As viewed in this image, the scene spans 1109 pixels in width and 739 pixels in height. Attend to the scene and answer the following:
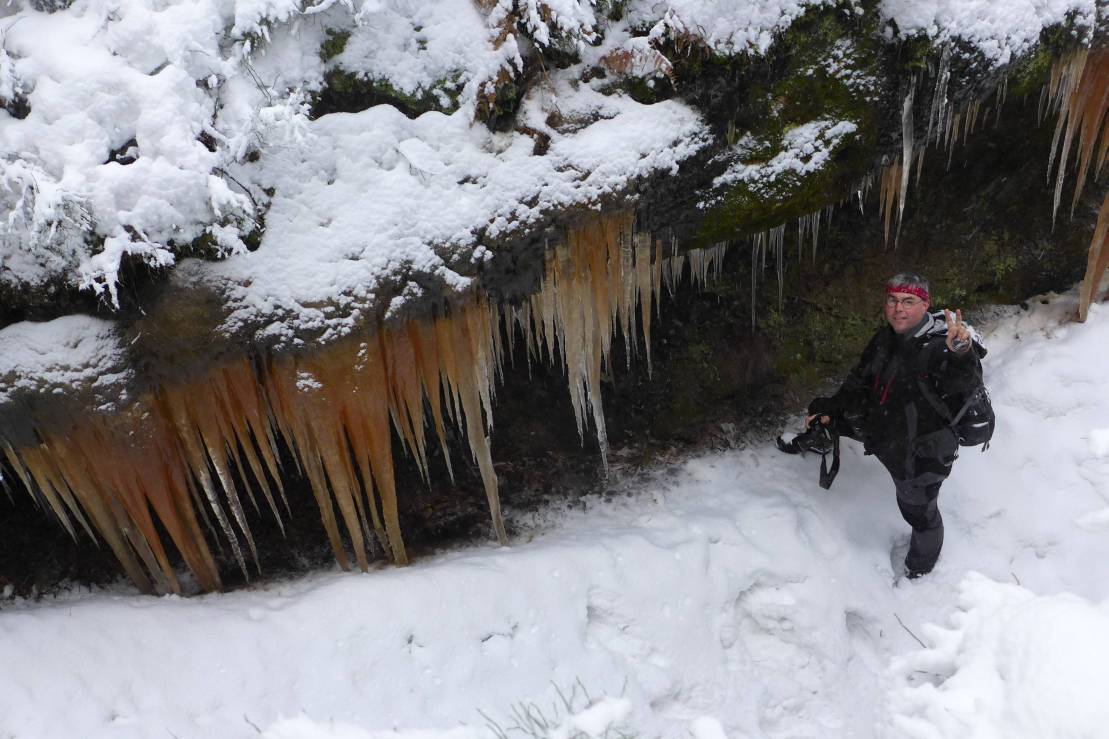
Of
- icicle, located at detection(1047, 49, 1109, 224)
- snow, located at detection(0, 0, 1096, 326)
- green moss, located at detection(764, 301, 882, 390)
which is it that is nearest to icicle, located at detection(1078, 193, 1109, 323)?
icicle, located at detection(1047, 49, 1109, 224)

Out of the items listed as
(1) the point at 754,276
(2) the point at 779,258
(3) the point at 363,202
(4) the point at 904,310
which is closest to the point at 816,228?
(2) the point at 779,258

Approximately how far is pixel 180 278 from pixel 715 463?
3.52 m

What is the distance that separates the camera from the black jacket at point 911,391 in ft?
12.3

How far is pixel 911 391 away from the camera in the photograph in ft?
12.8

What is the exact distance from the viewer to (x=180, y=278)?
3312 millimetres

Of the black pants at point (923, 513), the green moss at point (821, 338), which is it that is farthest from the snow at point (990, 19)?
the black pants at point (923, 513)

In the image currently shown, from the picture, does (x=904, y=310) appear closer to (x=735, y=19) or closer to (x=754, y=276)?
(x=754, y=276)

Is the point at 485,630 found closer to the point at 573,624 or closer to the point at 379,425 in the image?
the point at 573,624

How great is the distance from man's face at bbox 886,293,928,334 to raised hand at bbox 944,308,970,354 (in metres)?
0.19

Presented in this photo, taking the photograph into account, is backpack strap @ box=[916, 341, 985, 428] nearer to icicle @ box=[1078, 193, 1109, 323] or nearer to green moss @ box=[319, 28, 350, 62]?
icicle @ box=[1078, 193, 1109, 323]

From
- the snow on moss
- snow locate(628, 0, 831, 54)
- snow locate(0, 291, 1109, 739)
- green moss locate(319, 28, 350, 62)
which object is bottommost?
snow locate(0, 291, 1109, 739)

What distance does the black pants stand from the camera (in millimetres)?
4008

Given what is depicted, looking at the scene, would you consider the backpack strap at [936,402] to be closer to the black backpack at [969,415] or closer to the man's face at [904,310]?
the black backpack at [969,415]

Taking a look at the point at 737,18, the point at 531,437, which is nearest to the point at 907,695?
the point at 531,437
